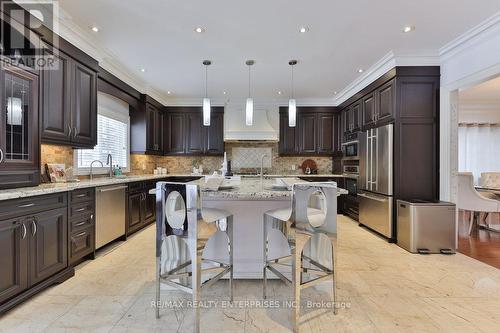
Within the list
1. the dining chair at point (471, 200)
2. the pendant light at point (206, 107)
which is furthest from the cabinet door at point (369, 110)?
the pendant light at point (206, 107)

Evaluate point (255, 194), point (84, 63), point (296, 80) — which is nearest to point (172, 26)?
point (84, 63)

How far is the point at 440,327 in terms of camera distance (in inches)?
69.6

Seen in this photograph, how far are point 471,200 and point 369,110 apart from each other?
2158 millimetres

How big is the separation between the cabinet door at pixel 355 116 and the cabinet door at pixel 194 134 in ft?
11.0

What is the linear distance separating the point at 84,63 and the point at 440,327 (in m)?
4.31

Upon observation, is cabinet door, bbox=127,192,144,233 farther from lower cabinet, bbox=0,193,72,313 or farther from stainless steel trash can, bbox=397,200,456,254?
stainless steel trash can, bbox=397,200,456,254

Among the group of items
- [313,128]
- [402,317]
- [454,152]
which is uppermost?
[313,128]

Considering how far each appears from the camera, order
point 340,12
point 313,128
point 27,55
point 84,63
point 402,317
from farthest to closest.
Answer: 1. point 313,128
2. point 84,63
3. point 340,12
4. point 27,55
5. point 402,317

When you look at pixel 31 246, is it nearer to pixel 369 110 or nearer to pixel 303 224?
pixel 303 224

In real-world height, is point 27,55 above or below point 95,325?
above

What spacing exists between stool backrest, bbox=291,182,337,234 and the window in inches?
126

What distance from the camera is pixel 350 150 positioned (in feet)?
17.0

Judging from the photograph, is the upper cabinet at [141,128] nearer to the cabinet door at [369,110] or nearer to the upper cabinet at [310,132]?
the upper cabinet at [310,132]

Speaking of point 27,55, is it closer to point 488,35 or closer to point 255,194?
point 255,194
